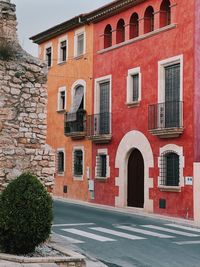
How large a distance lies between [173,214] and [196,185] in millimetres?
1822

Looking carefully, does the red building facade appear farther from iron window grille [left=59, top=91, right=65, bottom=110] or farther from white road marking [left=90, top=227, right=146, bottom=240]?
white road marking [left=90, top=227, right=146, bottom=240]

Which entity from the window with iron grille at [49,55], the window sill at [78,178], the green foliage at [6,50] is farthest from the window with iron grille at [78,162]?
the green foliage at [6,50]

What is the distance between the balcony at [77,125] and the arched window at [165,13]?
7.41m

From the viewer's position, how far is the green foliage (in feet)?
41.4

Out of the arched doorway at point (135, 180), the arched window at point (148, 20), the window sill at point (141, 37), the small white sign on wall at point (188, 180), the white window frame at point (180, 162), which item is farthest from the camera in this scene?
the arched doorway at point (135, 180)

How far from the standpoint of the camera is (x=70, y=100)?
31.4 metres

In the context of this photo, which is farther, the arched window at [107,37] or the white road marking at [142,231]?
the arched window at [107,37]

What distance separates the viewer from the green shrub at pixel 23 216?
10578 mm

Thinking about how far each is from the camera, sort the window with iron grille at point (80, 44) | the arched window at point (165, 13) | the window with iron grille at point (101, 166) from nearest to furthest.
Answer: the arched window at point (165, 13) < the window with iron grille at point (101, 166) < the window with iron grille at point (80, 44)

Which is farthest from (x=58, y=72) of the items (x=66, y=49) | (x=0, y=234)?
(x=0, y=234)

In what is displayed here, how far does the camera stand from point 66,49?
32.0 m

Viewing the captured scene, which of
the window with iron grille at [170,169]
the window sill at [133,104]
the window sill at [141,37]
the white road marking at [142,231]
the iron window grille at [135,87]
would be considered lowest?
the white road marking at [142,231]

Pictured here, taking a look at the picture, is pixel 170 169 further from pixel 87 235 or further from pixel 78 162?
pixel 78 162

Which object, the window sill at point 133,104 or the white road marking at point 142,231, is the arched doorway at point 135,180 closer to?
the window sill at point 133,104
